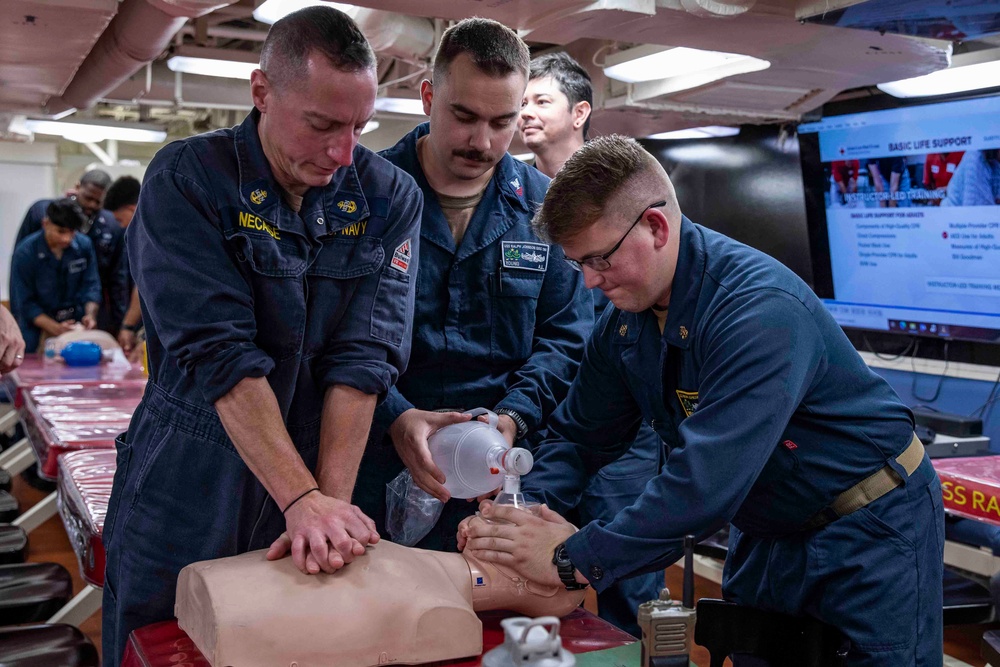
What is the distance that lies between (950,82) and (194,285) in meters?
4.02

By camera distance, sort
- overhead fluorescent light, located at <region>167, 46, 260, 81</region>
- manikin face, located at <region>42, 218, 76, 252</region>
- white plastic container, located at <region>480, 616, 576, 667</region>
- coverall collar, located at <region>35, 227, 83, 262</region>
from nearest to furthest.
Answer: white plastic container, located at <region>480, 616, 576, 667</region> → overhead fluorescent light, located at <region>167, 46, 260, 81</region> → manikin face, located at <region>42, 218, 76, 252</region> → coverall collar, located at <region>35, 227, 83, 262</region>

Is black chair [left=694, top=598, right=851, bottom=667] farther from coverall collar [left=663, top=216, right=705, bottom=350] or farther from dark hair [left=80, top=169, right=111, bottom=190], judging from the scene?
dark hair [left=80, top=169, right=111, bottom=190]

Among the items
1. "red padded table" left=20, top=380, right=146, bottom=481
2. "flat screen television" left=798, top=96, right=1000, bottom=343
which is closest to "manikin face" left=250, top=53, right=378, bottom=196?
"red padded table" left=20, top=380, right=146, bottom=481

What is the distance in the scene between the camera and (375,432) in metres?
2.16

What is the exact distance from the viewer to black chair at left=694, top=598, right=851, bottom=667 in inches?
67.5

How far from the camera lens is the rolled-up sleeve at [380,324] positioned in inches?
71.8

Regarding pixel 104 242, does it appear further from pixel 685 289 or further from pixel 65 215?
pixel 685 289

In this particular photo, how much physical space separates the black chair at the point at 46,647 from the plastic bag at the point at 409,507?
0.75 metres

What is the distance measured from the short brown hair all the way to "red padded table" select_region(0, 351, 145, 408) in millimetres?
3529

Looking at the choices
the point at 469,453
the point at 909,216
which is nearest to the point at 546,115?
the point at 469,453

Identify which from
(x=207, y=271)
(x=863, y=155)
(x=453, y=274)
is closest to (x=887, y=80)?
(x=863, y=155)

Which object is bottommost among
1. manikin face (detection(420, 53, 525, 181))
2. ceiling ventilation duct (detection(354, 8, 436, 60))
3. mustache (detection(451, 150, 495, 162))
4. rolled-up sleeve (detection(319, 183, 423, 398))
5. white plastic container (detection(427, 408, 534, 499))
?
white plastic container (detection(427, 408, 534, 499))

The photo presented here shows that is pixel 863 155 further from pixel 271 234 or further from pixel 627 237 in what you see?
pixel 271 234

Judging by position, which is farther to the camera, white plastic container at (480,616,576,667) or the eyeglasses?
the eyeglasses
